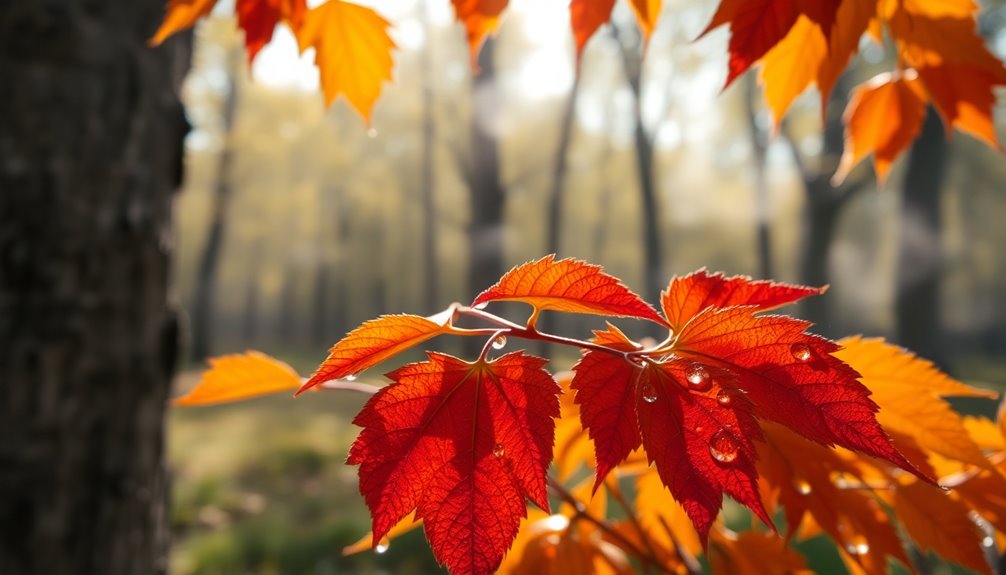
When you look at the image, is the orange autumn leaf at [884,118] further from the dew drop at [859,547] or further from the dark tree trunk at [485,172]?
the dark tree trunk at [485,172]

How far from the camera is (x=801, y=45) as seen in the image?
0.80m

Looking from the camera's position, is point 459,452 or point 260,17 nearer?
point 459,452

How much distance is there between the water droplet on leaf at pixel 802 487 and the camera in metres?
0.68

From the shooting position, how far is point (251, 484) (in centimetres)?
636

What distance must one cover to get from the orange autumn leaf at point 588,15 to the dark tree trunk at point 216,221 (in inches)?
602

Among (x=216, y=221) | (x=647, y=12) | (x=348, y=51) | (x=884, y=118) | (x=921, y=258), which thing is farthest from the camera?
(x=216, y=221)

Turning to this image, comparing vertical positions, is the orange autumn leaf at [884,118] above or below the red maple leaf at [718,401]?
above

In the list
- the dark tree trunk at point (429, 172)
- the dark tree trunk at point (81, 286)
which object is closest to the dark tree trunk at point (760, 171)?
the dark tree trunk at point (429, 172)

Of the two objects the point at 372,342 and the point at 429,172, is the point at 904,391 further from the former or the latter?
the point at 429,172

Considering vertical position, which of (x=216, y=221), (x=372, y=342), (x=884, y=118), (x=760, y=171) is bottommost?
(x=372, y=342)

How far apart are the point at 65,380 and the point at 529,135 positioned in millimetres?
16716

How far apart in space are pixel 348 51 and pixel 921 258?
9.31 metres

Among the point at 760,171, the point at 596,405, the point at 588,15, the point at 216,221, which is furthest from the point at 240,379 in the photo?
the point at 216,221

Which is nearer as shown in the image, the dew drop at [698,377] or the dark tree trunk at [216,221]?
the dew drop at [698,377]
